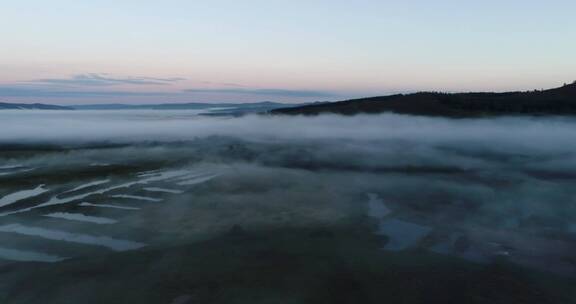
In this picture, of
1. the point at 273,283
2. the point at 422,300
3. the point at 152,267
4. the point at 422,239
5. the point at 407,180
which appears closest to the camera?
the point at 422,300

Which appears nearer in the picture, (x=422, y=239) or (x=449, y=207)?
(x=422, y=239)

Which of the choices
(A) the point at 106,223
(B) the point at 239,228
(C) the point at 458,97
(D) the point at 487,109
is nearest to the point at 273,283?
(B) the point at 239,228

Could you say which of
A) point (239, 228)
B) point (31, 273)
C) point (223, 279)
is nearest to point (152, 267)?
point (223, 279)

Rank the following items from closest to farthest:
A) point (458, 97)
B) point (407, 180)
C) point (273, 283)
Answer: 1. point (273, 283)
2. point (407, 180)
3. point (458, 97)

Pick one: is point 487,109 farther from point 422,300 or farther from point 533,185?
point 422,300

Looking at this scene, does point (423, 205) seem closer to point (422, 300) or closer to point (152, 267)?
point (422, 300)

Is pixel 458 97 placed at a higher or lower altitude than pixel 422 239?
Answer: higher
